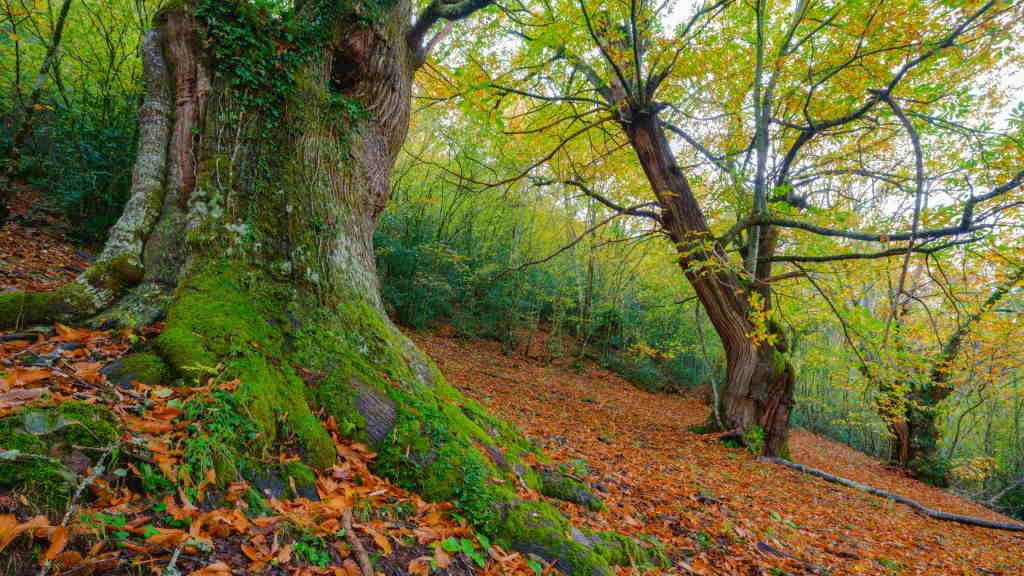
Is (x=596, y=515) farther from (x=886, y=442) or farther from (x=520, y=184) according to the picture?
(x=886, y=442)

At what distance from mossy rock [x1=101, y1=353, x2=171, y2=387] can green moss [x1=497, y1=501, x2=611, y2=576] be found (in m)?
1.88

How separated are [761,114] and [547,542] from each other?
18.9ft

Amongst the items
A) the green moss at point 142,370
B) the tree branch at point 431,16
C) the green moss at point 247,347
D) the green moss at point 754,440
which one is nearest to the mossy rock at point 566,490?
the green moss at point 247,347

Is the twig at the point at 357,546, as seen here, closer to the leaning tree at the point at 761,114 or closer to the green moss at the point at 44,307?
the green moss at the point at 44,307

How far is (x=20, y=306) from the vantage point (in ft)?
7.81

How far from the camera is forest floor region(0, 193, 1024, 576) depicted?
1.33 m

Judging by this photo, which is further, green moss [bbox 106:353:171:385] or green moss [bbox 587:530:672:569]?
green moss [bbox 587:530:672:569]

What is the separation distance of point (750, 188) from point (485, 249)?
9.06 metres

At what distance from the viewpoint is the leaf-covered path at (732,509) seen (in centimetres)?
335

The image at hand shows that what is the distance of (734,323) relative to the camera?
7.27 meters

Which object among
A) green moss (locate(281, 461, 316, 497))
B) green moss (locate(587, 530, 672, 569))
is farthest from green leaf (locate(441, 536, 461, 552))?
green moss (locate(587, 530, 672, 569))

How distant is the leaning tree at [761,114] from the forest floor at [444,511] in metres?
2.09

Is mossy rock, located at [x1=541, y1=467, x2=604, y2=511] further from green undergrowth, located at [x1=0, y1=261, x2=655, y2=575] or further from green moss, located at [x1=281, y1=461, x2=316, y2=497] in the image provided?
green moss, located at [x1=281, y1=461, x2=316, y2=497]

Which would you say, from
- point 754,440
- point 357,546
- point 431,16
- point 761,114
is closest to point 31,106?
point 431,16
